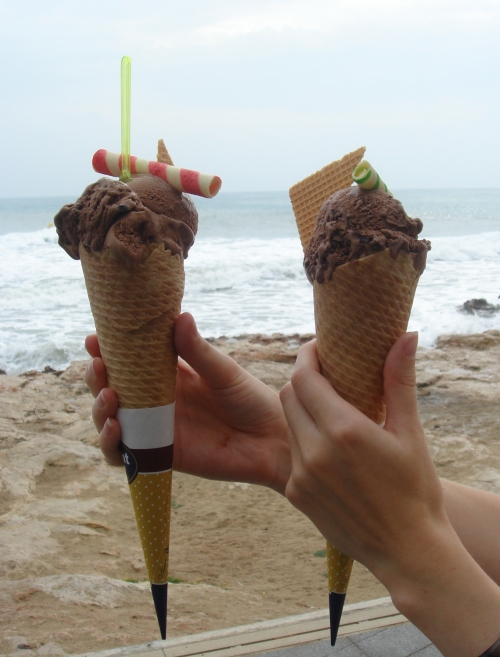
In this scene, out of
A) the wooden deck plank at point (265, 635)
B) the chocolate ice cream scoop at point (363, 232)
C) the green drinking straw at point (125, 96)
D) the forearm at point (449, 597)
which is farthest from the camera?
the wooden deck plank at point (265, 635)

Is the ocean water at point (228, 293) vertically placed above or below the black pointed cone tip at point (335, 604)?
below

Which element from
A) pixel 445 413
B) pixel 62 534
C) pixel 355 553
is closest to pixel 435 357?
pixel 445 413

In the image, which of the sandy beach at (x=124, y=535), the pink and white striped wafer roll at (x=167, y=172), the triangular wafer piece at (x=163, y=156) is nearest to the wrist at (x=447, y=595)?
the pink and white striped wafer roll at (x=167, y=172)

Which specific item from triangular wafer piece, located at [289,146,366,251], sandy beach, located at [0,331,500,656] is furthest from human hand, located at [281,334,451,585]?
sandy beach, located at [0,331,500,656]

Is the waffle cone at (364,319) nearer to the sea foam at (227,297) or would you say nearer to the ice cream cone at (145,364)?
the ice cream cone at (145,364)

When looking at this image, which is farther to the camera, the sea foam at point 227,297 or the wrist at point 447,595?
the sea foam at point 227,297

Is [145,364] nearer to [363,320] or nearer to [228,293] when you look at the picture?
[363,320]

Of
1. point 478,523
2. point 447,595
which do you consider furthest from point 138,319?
point 478,523
